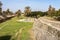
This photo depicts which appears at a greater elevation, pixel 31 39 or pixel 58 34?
pixel 58 34

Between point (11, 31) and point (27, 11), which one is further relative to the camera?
point (27, 11)

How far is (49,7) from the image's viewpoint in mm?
84688

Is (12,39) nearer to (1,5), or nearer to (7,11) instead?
(1,5)

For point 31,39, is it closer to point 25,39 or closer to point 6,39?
point 25,39

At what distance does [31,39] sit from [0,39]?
148 inches

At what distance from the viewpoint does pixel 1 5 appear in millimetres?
104688

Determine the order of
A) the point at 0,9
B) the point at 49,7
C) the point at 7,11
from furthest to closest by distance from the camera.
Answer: the point at 7,11
the point at 0,9
the point at 49,7

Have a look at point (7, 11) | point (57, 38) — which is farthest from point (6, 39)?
point (7, 11)

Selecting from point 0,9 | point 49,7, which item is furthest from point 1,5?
point 49,7

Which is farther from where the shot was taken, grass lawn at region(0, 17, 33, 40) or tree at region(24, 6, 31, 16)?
tree at region(24, 6, 31, 16)

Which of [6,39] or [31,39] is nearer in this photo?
[31,39]

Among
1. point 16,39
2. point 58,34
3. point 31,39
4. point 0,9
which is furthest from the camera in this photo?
point 0,9

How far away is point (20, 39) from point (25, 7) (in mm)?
83924

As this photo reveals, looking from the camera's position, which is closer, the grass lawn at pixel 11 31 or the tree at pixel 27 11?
the grass lawn at pixel 11 31
